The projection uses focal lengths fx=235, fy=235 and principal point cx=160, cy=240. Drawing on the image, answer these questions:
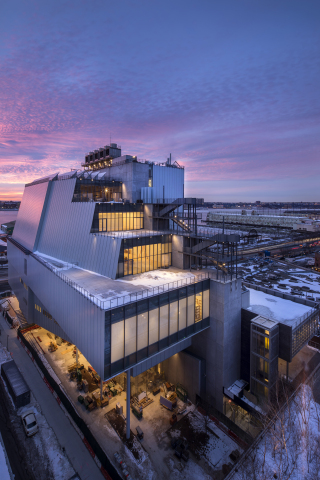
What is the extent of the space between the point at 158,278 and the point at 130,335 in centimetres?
1008

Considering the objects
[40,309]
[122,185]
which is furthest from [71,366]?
[122,185]

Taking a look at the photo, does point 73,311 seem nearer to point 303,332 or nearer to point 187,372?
point 187,372

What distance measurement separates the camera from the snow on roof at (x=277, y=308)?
29777mm

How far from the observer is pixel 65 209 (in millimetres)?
44500

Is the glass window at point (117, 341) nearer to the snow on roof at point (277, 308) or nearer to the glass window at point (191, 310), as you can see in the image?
the glass window at point (191, 310)

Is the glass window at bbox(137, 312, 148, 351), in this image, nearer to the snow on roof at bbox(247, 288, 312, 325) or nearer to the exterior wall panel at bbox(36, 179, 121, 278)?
the exterior wall panel at bbox(36, 179, 121, 278)

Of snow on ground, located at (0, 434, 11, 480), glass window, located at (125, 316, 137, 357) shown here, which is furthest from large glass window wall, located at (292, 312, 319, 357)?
snow on ground, located at (0, 434, 11, 480)

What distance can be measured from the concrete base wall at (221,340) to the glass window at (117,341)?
12.7m

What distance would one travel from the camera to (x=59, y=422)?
26.1 m

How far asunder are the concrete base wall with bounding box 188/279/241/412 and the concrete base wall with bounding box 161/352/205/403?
4.79ft

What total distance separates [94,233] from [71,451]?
26.4 meters

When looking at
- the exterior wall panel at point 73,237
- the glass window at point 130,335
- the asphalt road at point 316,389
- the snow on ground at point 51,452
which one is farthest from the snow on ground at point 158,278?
the asphalt road at point 316,389

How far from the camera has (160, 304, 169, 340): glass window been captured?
25281 millimetres

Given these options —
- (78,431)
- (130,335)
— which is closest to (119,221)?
(130,335)
